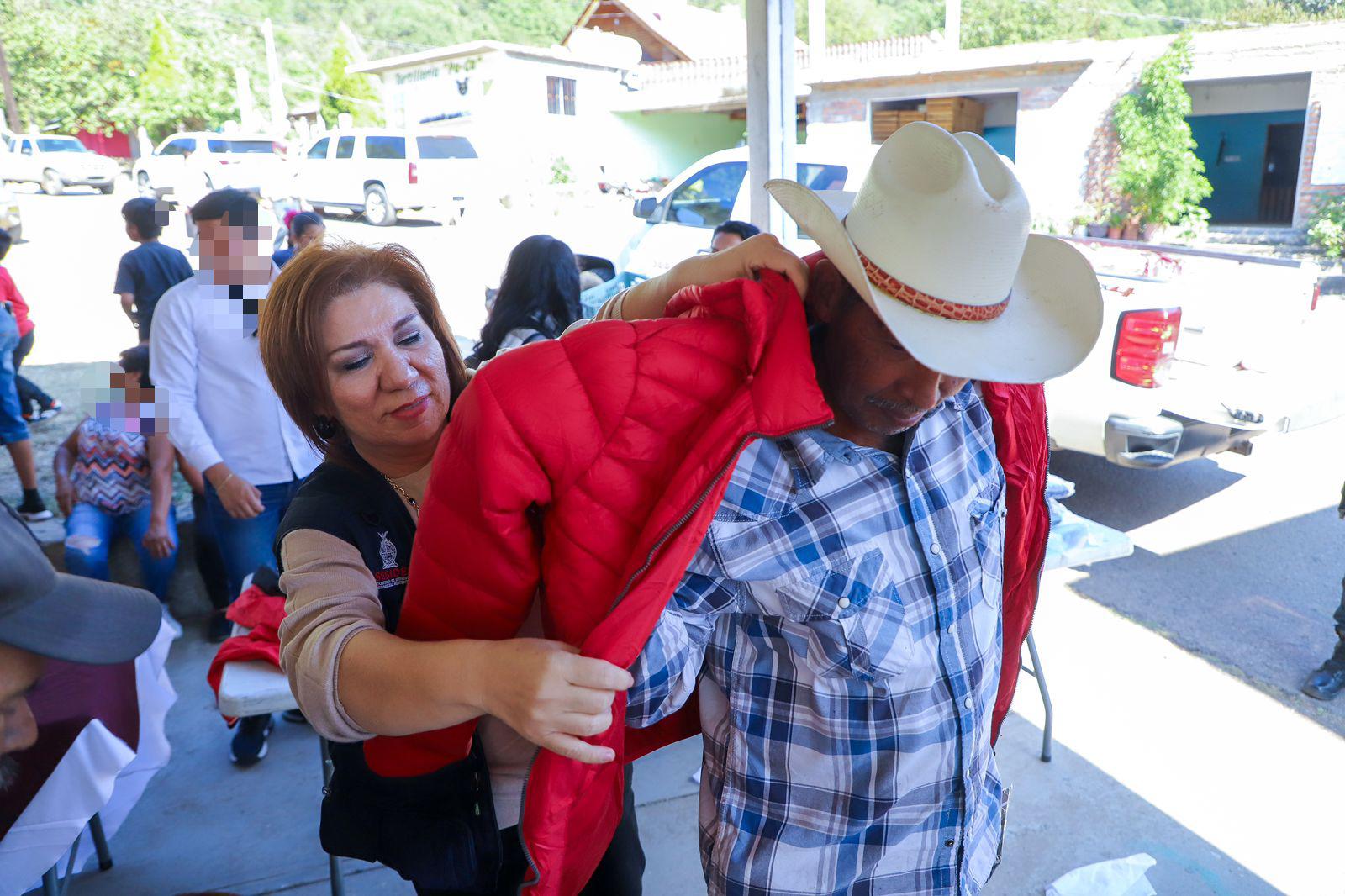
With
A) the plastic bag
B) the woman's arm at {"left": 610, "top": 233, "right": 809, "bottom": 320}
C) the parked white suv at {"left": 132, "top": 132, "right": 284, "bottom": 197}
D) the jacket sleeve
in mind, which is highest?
the parked white suv at {"left": 132, "top": 132, "right": 284, "bottom": 197}

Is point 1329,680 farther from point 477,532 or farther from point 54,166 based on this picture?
point 54,166

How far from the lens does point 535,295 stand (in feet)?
12.9

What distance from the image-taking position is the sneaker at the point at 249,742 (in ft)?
11.2

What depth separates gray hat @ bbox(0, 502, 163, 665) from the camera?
944mm

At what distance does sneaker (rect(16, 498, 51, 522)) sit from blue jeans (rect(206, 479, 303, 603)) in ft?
9.01

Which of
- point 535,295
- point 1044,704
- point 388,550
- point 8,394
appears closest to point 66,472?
point 8,394

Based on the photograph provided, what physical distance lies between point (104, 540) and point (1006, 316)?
4.01 m

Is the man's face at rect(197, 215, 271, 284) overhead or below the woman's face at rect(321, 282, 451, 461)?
overhead

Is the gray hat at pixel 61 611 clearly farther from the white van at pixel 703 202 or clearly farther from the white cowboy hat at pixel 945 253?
the white van at pixel 703 202

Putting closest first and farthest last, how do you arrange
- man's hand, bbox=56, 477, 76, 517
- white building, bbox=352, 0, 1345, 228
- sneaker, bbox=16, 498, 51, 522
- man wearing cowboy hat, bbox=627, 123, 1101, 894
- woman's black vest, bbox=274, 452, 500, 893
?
man wearing cowboy hat, bbox=627, 123, 1101, 894
woman's black vest, bbox=274, 452, 500, 893
man's hand, bbox=56, 477, 76, 517
sneaker, bbox=16, 498, 51, 522
white building, bbox=352, 0, 1345, 228

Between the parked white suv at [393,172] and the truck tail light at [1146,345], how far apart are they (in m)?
18.2

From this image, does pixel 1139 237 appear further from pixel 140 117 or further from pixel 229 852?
pixel 140 117

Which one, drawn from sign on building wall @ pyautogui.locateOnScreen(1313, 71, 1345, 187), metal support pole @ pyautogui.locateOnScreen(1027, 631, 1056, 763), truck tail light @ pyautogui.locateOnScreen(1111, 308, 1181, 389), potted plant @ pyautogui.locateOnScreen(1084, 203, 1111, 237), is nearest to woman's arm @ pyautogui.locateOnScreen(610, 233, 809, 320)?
metal support pole @ pyautogui.locateOnScreen(1027, 631, 1056, 763)

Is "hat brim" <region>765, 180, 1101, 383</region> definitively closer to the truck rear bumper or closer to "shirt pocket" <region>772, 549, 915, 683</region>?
"shirt pocket" <region>772, 549, 915, 683</region>
